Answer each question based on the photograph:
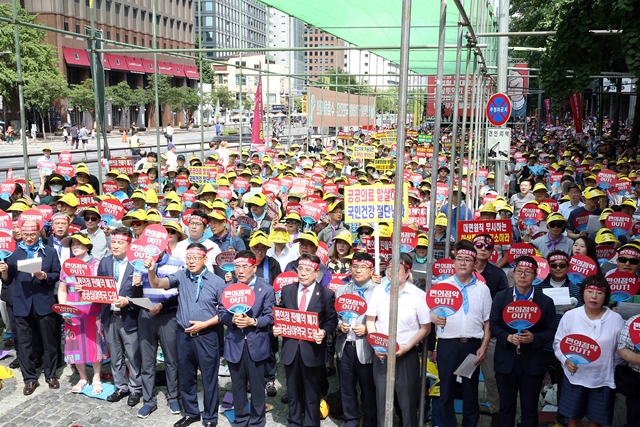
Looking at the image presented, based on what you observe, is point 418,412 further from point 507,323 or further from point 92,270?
point 92,270

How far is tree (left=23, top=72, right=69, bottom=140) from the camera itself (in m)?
45.5

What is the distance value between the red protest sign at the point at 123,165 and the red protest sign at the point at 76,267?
6465 millimetres

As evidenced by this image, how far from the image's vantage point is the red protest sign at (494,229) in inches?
303

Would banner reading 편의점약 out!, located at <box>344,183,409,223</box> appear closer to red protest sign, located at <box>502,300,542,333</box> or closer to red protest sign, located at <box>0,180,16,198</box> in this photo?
red protest sign, located at <box>502,300,542,333</box>

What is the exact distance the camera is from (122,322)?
6.68m

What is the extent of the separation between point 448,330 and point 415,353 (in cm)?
37

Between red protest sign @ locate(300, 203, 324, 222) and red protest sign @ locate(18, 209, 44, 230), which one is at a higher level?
red protest sign @ locate(18, 209, 44, 230)

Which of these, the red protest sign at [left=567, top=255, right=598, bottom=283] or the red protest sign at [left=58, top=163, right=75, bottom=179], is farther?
the red protest sign at [left=58, top=163, right=75, bottom=179]

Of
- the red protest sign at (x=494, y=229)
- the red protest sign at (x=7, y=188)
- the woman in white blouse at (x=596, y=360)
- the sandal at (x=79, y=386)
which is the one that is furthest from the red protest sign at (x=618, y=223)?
the red protest sign at (x=7, y=188)

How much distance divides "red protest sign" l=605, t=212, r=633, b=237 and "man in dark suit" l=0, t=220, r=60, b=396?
289 inches

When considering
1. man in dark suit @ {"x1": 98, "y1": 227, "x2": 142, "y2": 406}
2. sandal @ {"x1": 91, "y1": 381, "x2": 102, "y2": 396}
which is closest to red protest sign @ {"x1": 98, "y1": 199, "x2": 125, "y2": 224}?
man in dark suit @ {"x1": 98, "y1": 227, "x2": 142, "y2": 406}

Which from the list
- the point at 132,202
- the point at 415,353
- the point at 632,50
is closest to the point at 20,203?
the point at 132,202

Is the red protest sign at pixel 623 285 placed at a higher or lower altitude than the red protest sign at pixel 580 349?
higher

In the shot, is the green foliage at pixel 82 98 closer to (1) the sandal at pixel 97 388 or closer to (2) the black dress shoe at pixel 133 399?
(1) the sandal at pixel 97 388
